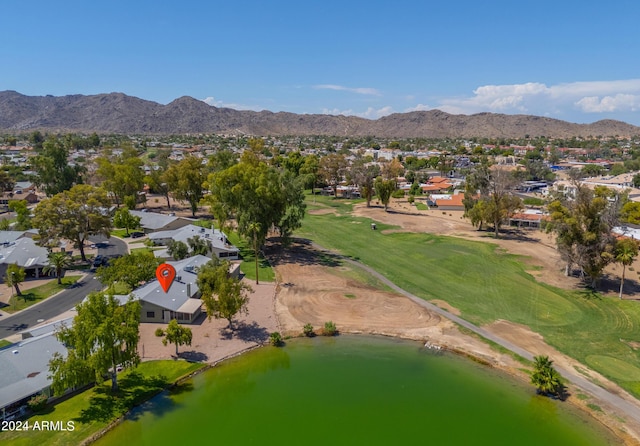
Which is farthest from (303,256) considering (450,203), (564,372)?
(450,203)

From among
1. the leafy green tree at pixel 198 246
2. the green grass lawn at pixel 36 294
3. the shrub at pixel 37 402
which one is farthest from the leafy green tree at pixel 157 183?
the shrub at pixel 37 402

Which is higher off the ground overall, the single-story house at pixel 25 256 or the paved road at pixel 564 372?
the single-story house at pixel 25 256

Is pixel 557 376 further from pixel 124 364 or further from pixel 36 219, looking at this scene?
pixel 36 219

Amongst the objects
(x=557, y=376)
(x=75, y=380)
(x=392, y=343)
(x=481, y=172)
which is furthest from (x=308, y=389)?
(x=481, y=172)

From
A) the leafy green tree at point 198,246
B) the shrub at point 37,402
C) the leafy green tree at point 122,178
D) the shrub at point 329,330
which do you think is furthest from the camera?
the leafy green tree at point 122,178

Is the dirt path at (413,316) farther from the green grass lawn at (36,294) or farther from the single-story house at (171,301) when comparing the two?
the green grass lawn at (36,294)
